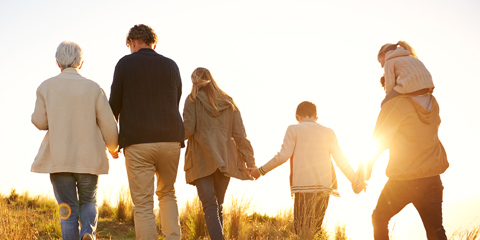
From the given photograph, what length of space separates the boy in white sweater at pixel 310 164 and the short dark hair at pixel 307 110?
0.08 m

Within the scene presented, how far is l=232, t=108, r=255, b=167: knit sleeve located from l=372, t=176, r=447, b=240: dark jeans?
1.71 meters

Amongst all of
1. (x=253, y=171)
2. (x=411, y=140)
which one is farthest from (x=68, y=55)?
(x=411, y=140)

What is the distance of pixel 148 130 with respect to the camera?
13.9 feet

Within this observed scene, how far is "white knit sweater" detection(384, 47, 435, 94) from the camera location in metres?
4.09

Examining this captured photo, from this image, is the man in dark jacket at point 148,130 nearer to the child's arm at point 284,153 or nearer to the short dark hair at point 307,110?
the child's arm at point 284,153

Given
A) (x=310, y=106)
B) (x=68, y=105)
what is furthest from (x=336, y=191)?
(x=68, y=105)

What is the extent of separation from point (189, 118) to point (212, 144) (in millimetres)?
390

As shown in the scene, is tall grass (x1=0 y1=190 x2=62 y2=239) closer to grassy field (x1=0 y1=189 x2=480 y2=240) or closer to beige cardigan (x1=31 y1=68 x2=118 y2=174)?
grassy field (x1=0 y1=189 x2=480 y2=240)

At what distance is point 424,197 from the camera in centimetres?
390

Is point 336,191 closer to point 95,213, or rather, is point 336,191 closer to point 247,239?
Answer: point 247,239

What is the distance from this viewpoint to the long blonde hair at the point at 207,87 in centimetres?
511

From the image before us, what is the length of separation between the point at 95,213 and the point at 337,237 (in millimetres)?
4353

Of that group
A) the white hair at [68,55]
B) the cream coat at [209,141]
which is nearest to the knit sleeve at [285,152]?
the cream coat at [209,141]

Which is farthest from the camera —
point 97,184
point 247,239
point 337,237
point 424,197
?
point 337,237
